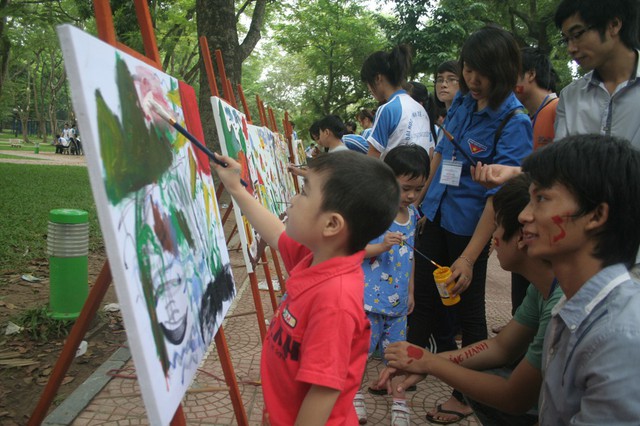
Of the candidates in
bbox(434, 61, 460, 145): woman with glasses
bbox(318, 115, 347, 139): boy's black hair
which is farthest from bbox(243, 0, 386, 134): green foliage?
bbox(434, 61, 460, 145): woman with glasses

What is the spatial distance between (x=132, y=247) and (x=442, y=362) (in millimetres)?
1161

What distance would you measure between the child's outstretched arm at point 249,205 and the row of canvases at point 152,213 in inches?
6.5

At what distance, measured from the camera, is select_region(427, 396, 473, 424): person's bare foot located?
2.68 m

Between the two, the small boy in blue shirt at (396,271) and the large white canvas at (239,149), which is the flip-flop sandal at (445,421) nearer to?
the small boy in blue shirt at (396,271)

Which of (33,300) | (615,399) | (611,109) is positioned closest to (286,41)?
(33,300)

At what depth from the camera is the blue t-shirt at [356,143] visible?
5129 millimetres

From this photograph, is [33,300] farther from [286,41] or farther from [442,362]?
[286,41]

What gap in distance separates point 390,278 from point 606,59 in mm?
1442

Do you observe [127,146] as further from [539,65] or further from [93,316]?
[539,65]

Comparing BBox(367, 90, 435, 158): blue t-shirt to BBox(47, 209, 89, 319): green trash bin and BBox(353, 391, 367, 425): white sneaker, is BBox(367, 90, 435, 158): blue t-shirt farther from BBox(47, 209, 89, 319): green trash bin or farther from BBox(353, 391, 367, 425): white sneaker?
BBox(47, 209, 89, 319): green trash bin

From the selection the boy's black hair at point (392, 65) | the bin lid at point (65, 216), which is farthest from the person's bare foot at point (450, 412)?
the bin lid at point (65, 216)

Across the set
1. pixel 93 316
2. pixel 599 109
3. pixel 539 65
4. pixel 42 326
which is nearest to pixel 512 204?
pixel 599 109

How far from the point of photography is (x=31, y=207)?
740cm

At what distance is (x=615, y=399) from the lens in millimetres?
1146
